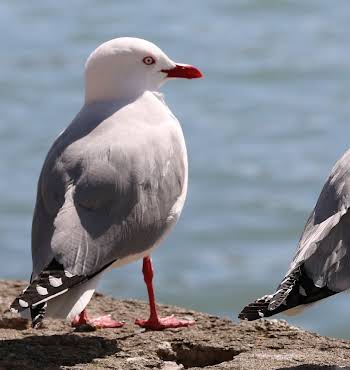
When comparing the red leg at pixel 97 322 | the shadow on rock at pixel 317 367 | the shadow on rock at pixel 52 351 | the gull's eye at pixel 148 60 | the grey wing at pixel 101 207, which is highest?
the gull's eye at pixel 148 60

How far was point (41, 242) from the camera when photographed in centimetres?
522

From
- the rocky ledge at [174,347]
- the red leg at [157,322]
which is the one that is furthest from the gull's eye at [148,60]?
the rocky ledge at [174,347]

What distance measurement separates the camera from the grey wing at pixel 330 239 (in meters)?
4.82

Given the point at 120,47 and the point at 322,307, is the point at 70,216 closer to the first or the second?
the point at 120,47

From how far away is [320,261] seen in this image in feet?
16.0

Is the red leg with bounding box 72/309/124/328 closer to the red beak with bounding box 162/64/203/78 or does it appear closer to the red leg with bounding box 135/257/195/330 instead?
the red leg with bounding box 135/257/195/330

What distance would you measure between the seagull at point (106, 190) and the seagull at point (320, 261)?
64 centimetres

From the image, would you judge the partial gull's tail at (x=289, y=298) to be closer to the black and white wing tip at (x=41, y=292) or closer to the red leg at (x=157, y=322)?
the black and white wing tip at (x=41, y=292)

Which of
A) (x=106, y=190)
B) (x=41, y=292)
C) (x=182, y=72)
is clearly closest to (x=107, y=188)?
(x=106, y=190)

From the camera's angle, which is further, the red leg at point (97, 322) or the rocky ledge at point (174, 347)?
the red leg at point (97, 322)

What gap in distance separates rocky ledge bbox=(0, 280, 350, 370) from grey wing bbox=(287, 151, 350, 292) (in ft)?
1.44

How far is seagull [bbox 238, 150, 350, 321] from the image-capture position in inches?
186

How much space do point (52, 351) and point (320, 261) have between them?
1078 mm

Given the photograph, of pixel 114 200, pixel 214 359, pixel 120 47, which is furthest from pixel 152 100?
pixel 214 359
